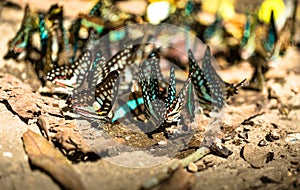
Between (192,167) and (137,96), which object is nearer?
(192,167)

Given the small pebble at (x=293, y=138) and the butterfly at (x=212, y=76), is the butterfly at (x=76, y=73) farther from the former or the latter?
the small pebble at (x=293, y=138)

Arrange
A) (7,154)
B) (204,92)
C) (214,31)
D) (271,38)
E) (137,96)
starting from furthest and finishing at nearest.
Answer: (214,31), (271,38), (204,92), (137,96), (7,154)

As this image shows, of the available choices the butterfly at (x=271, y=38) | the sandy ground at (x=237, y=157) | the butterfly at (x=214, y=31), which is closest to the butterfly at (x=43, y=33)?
the sandy ground at (x=237, y=157)

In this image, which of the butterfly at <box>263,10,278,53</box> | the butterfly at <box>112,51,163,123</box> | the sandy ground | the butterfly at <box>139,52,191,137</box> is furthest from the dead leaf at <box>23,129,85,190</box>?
the butterfly at <box>263,10,278,53</box>

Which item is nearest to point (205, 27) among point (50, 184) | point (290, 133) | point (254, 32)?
point (254, 32)

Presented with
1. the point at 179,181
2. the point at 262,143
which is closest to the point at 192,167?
the point at 179,181

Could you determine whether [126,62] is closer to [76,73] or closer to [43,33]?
[76,73]
